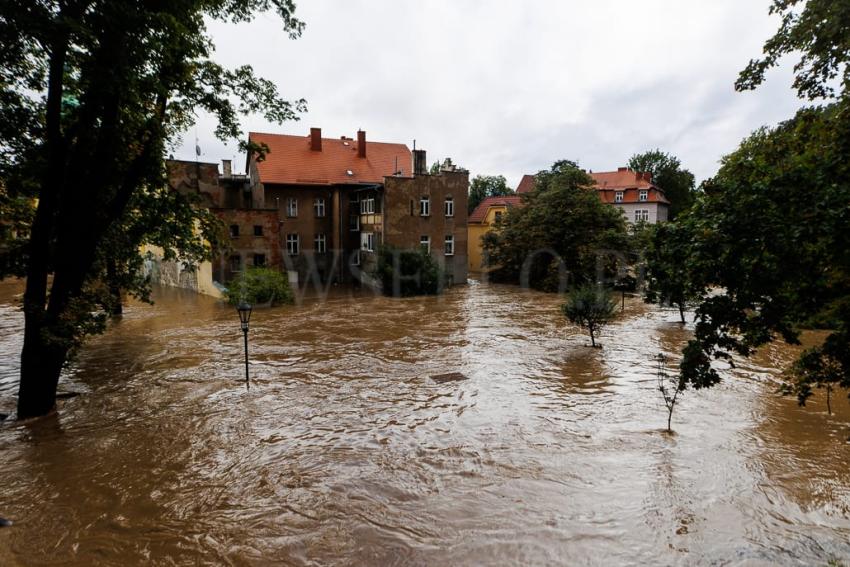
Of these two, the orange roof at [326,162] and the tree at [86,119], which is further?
the orange roof at [326,162]

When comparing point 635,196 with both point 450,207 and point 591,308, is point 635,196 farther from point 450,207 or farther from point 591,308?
point 591,308

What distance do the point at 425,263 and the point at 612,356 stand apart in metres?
15.7

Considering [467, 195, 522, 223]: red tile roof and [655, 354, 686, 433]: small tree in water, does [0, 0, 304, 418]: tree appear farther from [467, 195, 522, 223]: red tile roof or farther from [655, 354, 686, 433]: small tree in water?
[467, 195, 522, 223]: red tile roof

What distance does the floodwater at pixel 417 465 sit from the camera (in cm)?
634

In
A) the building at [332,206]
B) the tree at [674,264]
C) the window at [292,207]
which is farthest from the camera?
the window at [292,207]

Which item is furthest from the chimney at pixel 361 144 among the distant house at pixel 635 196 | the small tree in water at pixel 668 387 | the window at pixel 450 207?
the small tree in water at pixel 668 387

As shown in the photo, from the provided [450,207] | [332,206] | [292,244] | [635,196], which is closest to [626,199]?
[635,196]

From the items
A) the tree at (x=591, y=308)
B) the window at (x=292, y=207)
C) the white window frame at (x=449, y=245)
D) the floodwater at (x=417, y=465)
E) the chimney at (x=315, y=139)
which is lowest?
the floodwater at (x=417, y=465)

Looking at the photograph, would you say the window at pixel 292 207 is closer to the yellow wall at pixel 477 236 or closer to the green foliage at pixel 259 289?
the green foliage at pixel 259 289

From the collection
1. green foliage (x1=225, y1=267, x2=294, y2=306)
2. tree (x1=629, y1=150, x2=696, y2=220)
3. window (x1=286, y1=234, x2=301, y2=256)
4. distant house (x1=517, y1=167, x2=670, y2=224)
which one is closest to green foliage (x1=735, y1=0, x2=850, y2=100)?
green foliage (x1=225, y1=267, x2=294, y2=306)

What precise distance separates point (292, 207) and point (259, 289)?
10.5m

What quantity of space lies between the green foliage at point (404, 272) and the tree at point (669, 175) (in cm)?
4180

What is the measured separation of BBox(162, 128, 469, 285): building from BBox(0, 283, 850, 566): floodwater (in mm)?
16923

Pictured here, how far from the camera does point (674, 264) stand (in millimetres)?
5938
